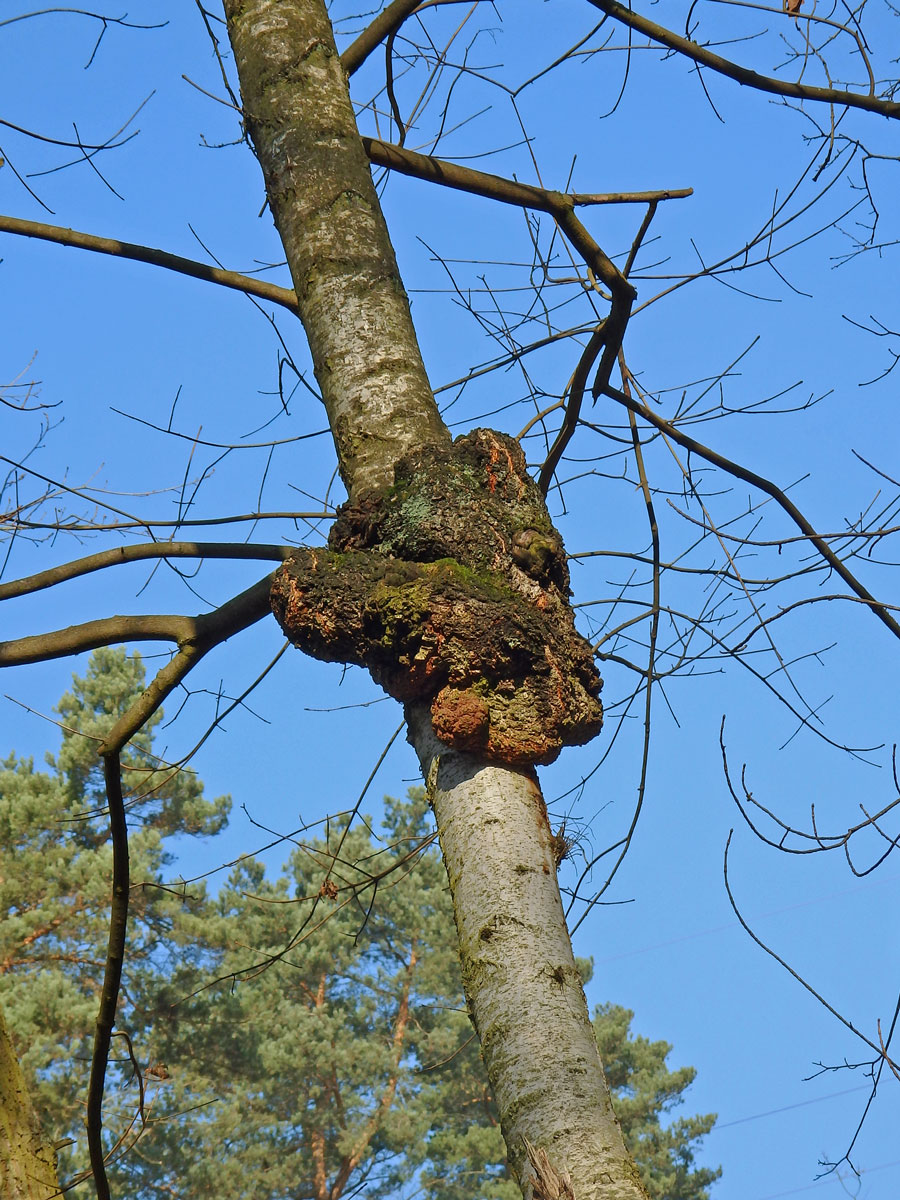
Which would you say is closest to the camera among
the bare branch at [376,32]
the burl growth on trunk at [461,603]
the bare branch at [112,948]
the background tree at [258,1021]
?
the burl growth on trunk at [461,603]

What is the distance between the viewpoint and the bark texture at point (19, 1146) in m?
2.36

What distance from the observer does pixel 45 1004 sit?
1109 centimetres

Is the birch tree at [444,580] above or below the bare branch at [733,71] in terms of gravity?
below

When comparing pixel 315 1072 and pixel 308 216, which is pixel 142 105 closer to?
pixel 308 216

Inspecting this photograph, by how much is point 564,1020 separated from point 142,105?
7.96 ft

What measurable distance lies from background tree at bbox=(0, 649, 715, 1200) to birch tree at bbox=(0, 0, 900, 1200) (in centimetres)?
902

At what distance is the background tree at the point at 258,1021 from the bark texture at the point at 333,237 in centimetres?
905

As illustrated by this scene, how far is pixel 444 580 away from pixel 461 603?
5 cm

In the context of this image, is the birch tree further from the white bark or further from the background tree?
the background tree

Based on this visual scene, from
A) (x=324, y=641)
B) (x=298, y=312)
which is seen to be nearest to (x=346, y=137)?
(x=298, y=312)

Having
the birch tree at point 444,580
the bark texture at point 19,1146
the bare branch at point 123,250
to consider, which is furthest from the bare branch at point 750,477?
the bark texture at point 19,1146

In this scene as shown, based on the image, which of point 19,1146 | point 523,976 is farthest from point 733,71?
point 19,1146

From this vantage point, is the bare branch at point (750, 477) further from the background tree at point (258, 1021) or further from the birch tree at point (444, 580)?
the background tree at point (258, 1021)

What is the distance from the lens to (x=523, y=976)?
53.1 inches
